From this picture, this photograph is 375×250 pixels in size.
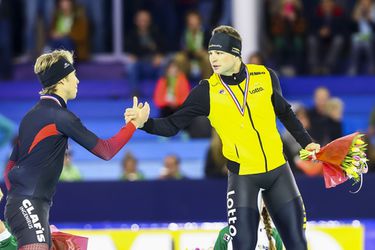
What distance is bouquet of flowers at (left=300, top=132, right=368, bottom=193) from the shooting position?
956 cm

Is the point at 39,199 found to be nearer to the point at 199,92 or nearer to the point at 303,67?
the point at 199,92

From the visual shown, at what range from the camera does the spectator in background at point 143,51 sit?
1762cm

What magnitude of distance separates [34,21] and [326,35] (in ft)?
14.5

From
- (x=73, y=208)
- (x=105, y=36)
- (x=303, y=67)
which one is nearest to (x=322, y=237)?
(x=73, y=208)

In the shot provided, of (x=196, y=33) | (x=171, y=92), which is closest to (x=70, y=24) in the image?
(x=196, y=33)

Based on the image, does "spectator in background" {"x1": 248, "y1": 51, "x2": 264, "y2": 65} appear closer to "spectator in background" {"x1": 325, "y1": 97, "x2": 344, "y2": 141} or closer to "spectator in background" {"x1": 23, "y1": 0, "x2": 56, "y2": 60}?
"spectator in background" {"x1": 325, "y1": 97, "x2": 344, "y2": 141}

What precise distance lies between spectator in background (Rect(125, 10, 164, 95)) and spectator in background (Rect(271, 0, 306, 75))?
5.59 feet

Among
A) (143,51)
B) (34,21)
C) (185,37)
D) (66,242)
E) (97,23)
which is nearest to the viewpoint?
(66,242)

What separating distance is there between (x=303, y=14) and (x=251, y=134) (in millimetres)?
9540

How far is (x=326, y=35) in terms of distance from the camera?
1805 centimetres

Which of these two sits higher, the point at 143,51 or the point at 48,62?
the point at 143,51

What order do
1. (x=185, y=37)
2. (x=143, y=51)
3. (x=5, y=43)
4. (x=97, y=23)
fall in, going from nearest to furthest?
(x=143, y=51), (x=185, y=37), (x=5, y=43), (x=97, y=23)

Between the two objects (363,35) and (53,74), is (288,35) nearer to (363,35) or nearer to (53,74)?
(363,35)

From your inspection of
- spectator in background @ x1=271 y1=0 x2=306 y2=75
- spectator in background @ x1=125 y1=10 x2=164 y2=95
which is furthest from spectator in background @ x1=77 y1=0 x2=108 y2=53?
spectator in background @ x1=271 y1=0 x2=306 y2=75
